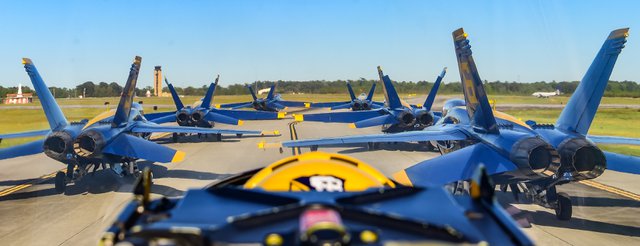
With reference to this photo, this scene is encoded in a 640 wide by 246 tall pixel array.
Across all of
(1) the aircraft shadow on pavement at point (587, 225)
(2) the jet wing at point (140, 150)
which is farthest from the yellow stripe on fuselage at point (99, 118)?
(1) the aircraft shadow on pavement at point (587, 225)

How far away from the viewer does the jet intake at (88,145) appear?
50.0 ft

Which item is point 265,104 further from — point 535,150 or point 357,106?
point 535,150

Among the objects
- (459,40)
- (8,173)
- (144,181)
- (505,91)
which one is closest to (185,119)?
(8,173)

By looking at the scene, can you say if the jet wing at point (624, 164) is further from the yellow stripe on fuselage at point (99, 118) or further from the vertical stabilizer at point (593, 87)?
the yellow stripe on fuselage at point (99, 118)

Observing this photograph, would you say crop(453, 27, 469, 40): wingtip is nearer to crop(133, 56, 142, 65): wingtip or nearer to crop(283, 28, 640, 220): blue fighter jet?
crop(283, 28, 640, 220): blue fighter jet

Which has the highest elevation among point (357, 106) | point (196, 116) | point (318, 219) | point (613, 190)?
point (318, 219)

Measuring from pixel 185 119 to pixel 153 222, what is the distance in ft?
104

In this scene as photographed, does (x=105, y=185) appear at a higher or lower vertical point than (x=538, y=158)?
lower

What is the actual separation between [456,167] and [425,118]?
1768cm

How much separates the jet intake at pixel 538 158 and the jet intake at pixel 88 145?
485 inches

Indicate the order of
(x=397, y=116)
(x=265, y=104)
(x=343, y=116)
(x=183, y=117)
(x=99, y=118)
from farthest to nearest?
(x=265, y=104) < (x=183, y=117) < (x=397, y=116) < (x=343, y=116) < (x=99, y=118)

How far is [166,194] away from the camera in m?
14.9

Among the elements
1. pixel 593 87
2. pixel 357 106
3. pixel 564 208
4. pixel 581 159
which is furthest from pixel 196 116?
pixel 581 159

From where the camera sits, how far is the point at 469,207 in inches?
128
